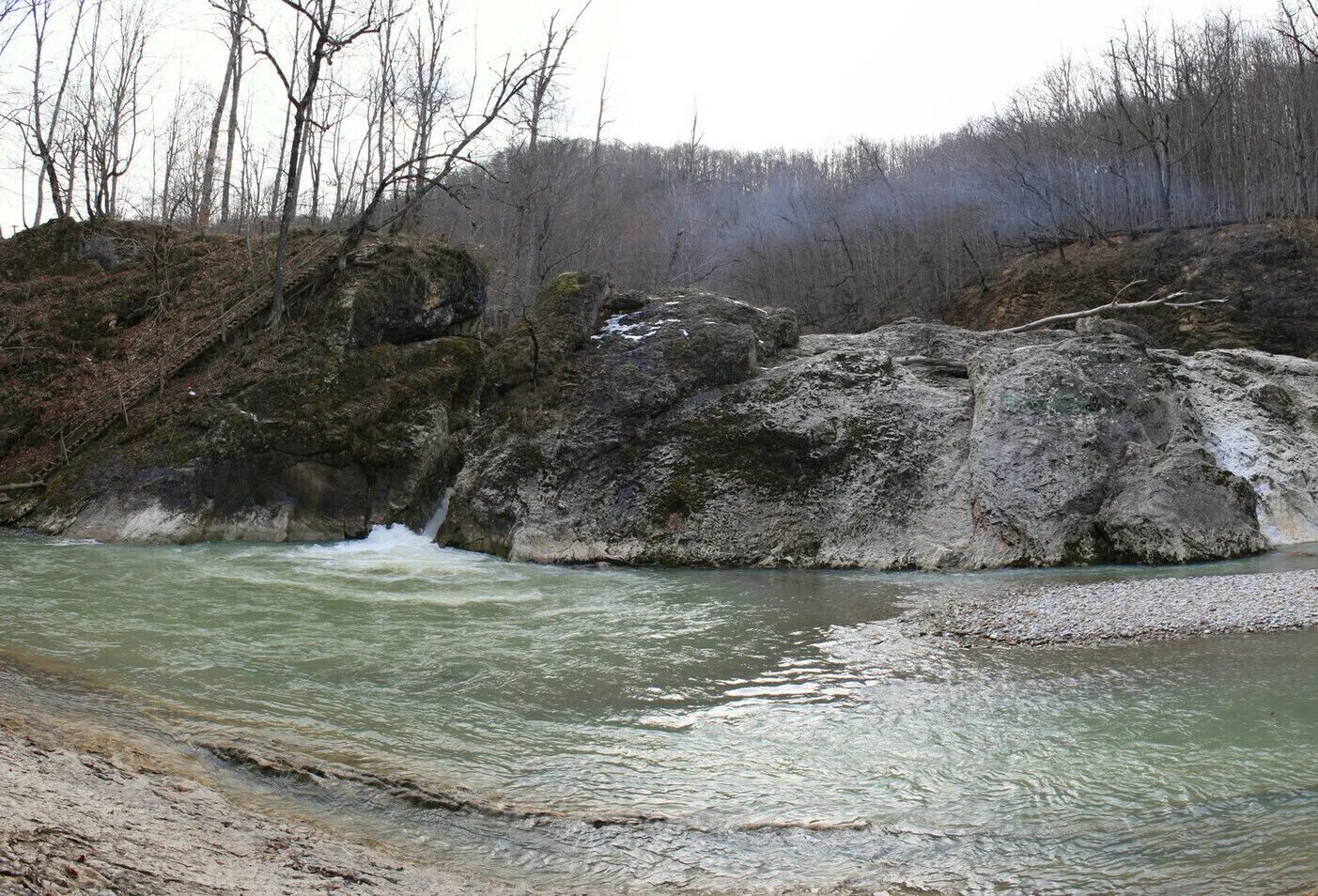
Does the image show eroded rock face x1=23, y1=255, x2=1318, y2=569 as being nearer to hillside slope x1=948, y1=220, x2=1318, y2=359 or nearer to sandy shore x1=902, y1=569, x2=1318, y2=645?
sandy shore x1=902, y1=569, x2=1318, y2=645

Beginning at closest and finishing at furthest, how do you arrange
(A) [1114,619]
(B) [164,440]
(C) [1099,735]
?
(C) [1099,735] → (A) [1114,619] → (B) [164,440]

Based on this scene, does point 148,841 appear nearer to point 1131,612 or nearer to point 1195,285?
point 1131,612

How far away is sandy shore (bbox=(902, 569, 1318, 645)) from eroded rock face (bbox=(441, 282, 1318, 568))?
258 cm

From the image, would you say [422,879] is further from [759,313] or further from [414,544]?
[759,313]

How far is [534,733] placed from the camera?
15.4ft

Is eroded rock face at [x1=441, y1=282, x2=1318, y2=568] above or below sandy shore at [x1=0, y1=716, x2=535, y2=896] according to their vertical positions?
above

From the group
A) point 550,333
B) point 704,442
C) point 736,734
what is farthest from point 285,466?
point 736,734

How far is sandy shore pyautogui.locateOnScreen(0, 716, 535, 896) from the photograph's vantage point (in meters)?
2.46

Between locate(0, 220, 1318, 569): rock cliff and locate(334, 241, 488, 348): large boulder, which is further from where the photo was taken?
locate(334, 241, 488, 348): large boulder

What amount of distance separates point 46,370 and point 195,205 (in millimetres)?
9904

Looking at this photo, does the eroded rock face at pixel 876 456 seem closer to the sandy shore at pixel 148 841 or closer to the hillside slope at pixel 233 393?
the hillside slope at pixel 233 393

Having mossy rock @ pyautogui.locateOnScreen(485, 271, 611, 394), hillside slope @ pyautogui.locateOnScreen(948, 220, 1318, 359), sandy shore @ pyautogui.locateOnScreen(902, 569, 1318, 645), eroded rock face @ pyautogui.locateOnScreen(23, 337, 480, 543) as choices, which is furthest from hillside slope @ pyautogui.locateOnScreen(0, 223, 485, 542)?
hillside slope @ pyautogui.locateOnScreen(948, 220, 1318, 359)

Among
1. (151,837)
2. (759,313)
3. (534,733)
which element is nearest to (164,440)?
Result: (759,313)

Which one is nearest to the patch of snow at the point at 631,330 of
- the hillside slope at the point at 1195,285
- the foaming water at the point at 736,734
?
the foaming water at the point at 736,734
